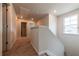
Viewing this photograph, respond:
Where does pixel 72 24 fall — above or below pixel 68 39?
above

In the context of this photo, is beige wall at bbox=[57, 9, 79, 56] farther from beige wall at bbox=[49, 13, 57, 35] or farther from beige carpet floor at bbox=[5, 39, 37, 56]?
beige carpet floor at bbox=[5, 39, 37, 56]

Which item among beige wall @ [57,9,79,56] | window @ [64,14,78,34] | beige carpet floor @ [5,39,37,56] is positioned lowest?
beige carpet floor @ [5,39,37,56]

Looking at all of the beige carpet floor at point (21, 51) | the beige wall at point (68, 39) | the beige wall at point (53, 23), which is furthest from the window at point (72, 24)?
the beige carpet floor at point (21, 51)

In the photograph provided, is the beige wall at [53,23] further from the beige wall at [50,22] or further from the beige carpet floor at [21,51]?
the beige carpet floor at [21,51]

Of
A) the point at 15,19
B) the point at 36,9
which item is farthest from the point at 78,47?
the point at 15,19

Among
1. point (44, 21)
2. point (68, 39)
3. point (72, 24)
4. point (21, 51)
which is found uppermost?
point (44, 21)

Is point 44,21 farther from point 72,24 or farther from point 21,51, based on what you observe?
point 21,51

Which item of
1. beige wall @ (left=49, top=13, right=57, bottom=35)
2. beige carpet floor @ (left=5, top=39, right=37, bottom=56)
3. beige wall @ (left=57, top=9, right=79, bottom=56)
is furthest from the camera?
beige wall @ (left=49, top=13, right=57, bottom=35)

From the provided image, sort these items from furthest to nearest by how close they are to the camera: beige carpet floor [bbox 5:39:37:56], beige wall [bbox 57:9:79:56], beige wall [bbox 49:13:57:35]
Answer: beige wall [bbox 49:13:57:35], beige wall [bbox 57:9:79:56], beige carpet floor [bbox 5:39:37:56]

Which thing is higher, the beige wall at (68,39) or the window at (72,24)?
the window at (72,24)

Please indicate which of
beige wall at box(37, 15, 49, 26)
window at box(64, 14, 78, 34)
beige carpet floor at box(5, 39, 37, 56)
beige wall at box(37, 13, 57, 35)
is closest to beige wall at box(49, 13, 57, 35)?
beige wall at box(37, 13, 57, 35)

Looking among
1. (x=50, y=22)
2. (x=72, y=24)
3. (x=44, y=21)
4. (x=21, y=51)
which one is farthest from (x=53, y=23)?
(x=21, y=51)

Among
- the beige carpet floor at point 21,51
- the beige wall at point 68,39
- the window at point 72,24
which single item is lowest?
the beige carpet floor at point 21,51

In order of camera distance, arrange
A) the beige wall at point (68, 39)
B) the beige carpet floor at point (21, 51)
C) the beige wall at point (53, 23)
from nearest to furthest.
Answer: the beige carpet floor at point (21, 51) < the beige wall at point (68, 39) < the beige wall at point (53, 23)
